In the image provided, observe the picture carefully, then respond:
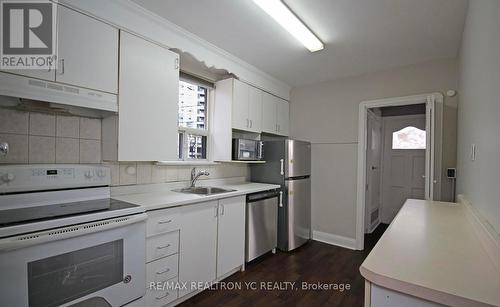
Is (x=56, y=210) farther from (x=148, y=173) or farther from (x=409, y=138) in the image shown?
(x=409, y=138)

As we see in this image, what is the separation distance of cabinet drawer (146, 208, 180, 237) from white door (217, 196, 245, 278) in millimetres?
524

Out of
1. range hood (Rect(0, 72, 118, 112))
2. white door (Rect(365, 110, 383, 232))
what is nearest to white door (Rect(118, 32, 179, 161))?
range hood (Rect(0, 72, 118, 112))

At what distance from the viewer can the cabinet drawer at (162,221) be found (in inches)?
67.1

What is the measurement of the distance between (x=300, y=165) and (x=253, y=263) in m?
1.48

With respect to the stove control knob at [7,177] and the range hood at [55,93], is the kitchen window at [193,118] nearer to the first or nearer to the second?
the range hood at [55,93]

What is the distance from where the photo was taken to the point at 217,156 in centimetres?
293

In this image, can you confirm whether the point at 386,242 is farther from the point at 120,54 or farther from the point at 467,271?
the point at 120,54

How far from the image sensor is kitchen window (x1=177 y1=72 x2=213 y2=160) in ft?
8.92

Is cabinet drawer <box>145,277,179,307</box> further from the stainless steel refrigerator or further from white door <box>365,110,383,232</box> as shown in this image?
white door <box>365,110,383,232</box>

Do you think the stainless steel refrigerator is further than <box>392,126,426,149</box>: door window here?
No

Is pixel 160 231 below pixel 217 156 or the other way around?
below

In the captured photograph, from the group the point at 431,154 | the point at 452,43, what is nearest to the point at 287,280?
the point at 431,154

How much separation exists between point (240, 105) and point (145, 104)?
1.28 meters

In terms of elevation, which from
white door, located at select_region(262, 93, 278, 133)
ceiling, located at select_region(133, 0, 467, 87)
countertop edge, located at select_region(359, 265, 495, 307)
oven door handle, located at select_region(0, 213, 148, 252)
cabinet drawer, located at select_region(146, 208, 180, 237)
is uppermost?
ceiling, located at select_region(133, 0, 467, 87)
